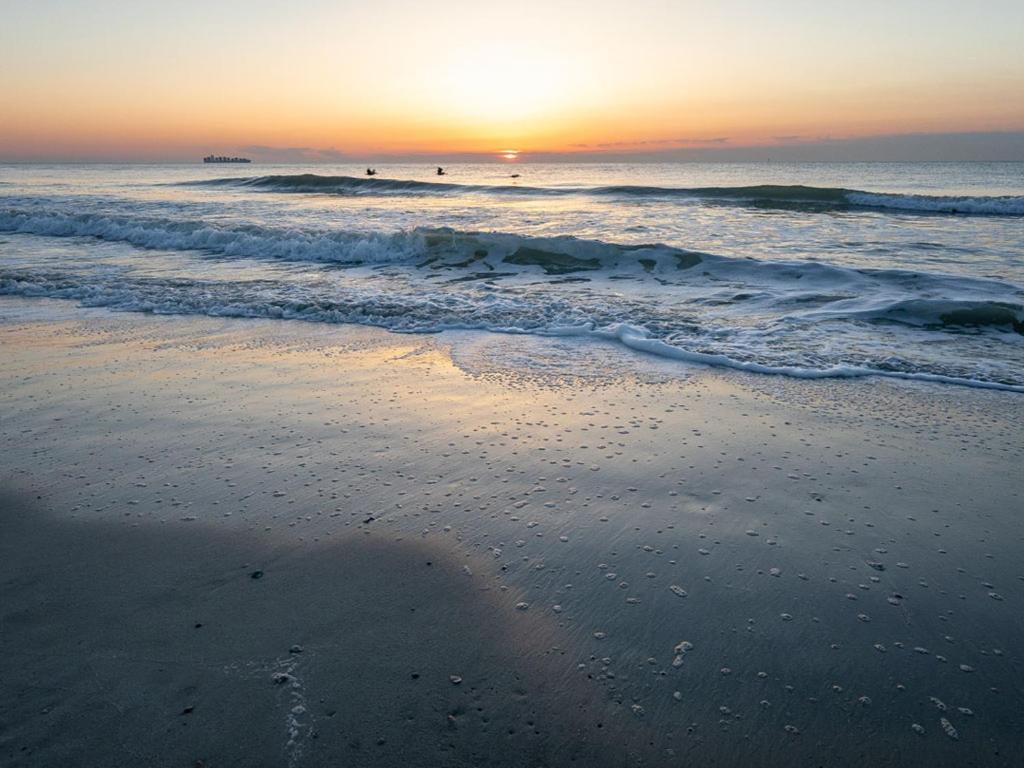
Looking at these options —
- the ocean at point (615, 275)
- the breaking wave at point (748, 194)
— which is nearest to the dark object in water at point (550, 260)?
the ocean at point (615, 275)

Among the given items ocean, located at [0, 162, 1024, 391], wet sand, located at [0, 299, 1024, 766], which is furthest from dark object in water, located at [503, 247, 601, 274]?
wet sand, located at [0, 299, 1024, 766]

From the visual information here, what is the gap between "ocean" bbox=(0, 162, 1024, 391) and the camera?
7199 mm

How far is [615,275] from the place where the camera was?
471 inches

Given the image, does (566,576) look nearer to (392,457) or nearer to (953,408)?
(392,457)

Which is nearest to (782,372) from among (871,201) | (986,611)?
(986,611)

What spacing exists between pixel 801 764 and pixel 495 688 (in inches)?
39.3

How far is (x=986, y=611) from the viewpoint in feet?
9.14

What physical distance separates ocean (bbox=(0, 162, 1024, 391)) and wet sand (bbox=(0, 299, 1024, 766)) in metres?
1.78

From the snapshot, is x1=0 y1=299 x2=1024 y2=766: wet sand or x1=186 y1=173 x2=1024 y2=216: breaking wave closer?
x1=0 y1=299 x2=1024 y2=766: wet sand

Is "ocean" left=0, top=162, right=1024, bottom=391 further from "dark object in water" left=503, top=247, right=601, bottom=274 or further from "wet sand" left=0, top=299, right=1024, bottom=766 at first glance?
"wet sand" left=0, top=299, right=1024, bottom=766

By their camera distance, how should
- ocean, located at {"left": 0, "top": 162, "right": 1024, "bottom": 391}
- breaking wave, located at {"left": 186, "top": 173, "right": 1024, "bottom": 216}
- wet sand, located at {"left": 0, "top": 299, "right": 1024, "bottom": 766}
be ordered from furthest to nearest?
breaking wave, located at {"left": 186, "top": 173, "right": 1024, "bottom": 216}
ocean, located at {"left": 0, "top": 162, "right": 1024, "bottom": 391}
wet sand, located at {"left": 0, "top": 299, "right": 1024, "bottom": 766}

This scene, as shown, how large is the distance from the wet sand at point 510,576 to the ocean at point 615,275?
1.78m

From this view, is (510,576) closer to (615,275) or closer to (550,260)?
(615,275)

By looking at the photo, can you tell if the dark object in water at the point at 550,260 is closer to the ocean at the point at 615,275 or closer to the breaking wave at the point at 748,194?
the ocean at the point at 615,275
